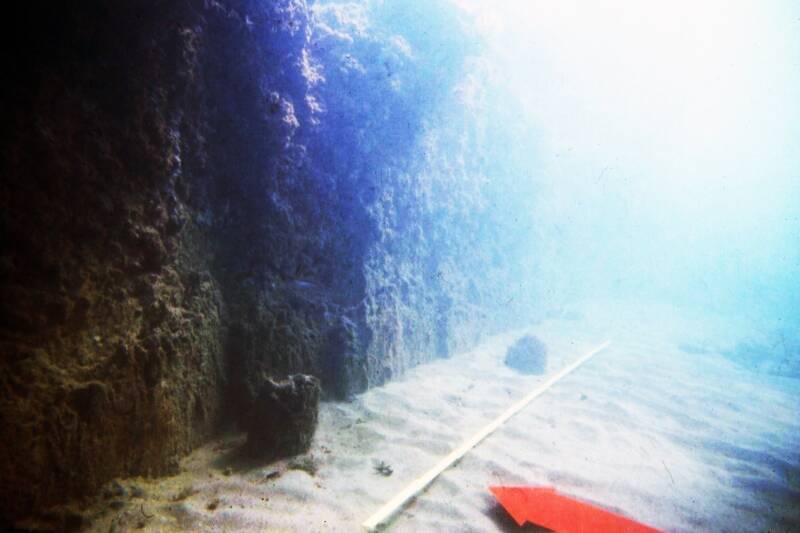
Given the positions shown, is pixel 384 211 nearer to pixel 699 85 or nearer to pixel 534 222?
pixel 534 222

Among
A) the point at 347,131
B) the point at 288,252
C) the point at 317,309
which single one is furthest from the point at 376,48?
the point at 317,309

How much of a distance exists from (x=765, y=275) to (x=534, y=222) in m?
80.3

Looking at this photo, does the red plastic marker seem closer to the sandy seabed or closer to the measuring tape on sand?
the sandy seabed

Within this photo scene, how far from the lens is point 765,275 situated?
2532 inches

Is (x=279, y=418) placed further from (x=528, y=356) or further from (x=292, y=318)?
(x=528, y=356)

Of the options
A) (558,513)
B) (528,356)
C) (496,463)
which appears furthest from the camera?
(528,356)

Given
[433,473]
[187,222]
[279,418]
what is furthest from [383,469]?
[187,222]

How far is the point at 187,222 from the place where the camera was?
10.6ft

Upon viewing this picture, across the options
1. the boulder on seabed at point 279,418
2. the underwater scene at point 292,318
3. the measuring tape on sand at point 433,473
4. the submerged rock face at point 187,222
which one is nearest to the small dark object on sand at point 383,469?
the underwater scene at point 292,318

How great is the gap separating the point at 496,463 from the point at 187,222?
398 cm

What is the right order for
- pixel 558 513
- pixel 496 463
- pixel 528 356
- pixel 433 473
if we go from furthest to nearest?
pixel 528 356 → pixel 496 463 → pixel 433 473 → pixel 558 513

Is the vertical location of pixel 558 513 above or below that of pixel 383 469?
below

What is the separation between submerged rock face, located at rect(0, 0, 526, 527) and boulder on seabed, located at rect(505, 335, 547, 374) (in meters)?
2.84

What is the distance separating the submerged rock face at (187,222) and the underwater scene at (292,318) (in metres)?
0.02
